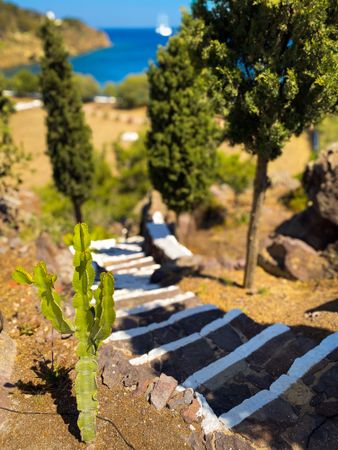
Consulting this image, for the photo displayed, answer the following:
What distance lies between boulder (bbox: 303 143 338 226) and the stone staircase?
404 centimetres

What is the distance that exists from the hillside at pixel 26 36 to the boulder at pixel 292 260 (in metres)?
82.4

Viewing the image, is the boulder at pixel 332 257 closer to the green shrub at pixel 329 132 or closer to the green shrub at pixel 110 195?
the green shrub at pixel 110 195

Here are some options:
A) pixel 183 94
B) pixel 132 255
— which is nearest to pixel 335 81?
pixel 183 94

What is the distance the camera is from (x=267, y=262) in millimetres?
10766

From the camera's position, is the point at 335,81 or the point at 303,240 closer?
the point at 335,81

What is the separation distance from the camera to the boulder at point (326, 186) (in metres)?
10.0

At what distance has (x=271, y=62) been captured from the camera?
6820 millimetres

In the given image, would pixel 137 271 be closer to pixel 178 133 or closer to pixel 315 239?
pixel 178 133

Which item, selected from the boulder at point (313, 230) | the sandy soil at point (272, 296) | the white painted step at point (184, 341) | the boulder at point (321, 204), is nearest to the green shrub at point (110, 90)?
the sandy soil at point (272, 296)

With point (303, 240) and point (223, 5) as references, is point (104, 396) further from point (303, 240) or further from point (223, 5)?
point (303, 240)

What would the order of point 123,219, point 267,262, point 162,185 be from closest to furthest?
1. point 267,262
2. point 162,185
3. point 123,219

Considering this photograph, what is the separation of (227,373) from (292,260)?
4.99 m


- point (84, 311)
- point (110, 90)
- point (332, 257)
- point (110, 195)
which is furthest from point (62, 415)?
point (110, 90)

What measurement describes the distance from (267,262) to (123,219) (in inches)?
375
